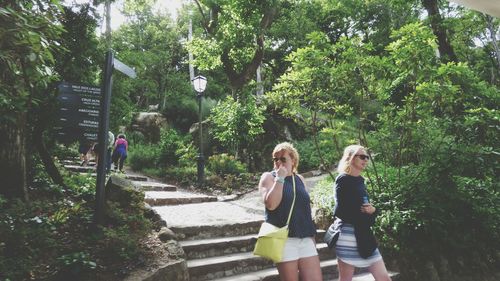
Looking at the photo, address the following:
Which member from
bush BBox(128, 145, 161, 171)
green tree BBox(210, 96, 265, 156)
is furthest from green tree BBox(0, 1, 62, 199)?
bush BBox(128, 145, 161, 171)

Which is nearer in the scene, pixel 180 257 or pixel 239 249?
pixel 180 257

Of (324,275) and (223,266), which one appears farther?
(324,275)

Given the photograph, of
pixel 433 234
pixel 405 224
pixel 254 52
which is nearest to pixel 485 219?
pixel 433 234

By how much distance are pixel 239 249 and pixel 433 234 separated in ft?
9.88

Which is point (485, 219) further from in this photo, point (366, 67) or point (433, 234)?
point (366, 67)

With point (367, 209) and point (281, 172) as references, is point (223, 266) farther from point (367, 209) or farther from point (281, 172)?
point (367, 209)

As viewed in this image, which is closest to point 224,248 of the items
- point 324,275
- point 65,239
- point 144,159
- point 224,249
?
point 224,249

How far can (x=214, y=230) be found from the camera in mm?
5383

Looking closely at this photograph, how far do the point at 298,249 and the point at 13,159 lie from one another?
412 cm

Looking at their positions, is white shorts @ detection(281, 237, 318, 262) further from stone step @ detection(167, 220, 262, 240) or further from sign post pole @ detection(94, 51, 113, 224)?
sign post pole @ detection(94, 51, 113, 224)

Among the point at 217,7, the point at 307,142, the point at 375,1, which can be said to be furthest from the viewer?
the point at 375,1

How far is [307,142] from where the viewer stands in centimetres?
1703

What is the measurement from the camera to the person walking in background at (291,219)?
3.03 m

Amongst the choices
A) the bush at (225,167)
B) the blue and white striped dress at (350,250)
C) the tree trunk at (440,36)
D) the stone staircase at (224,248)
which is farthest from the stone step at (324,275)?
the bush at (225,167)
